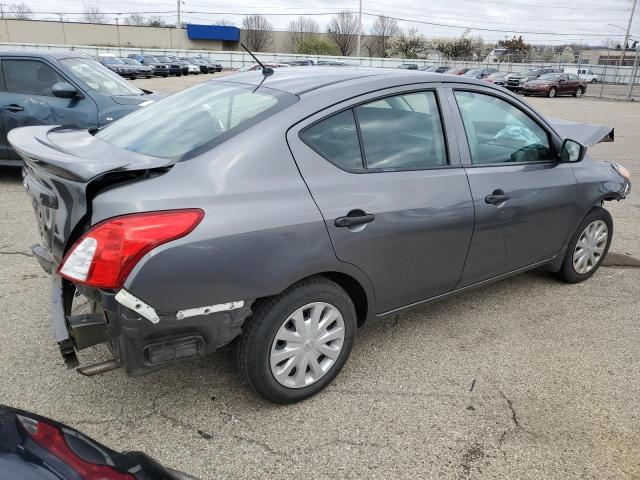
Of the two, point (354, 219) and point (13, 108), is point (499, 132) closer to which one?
point (354, 219)

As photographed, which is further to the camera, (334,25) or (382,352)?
(334,25)

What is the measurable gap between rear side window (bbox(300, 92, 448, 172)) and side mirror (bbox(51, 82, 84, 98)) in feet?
17.0

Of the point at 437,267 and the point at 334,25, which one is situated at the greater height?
the point at 334,25

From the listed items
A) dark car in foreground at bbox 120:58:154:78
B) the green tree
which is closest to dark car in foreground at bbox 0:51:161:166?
dark car in foreground at bbox 120:58:154:78

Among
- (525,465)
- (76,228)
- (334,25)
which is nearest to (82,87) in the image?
(76,228)

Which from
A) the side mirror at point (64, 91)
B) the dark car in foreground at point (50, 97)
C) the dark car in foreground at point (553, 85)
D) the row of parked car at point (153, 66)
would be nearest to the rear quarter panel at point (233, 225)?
the dark car in foreground at point (50, 97)

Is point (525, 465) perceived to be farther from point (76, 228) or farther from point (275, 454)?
point (76, 228)

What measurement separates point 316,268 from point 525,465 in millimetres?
1307

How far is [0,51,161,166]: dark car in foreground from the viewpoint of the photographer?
667 cm

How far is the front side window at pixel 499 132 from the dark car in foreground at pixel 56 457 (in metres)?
2.56

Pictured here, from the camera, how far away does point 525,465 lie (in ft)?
7.82

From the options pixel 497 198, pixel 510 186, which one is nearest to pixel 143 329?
pixel 497 198

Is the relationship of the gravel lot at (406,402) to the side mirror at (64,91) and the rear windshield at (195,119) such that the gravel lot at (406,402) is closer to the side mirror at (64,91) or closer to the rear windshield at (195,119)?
the rear windshield at (195,119)

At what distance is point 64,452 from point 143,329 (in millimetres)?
818
